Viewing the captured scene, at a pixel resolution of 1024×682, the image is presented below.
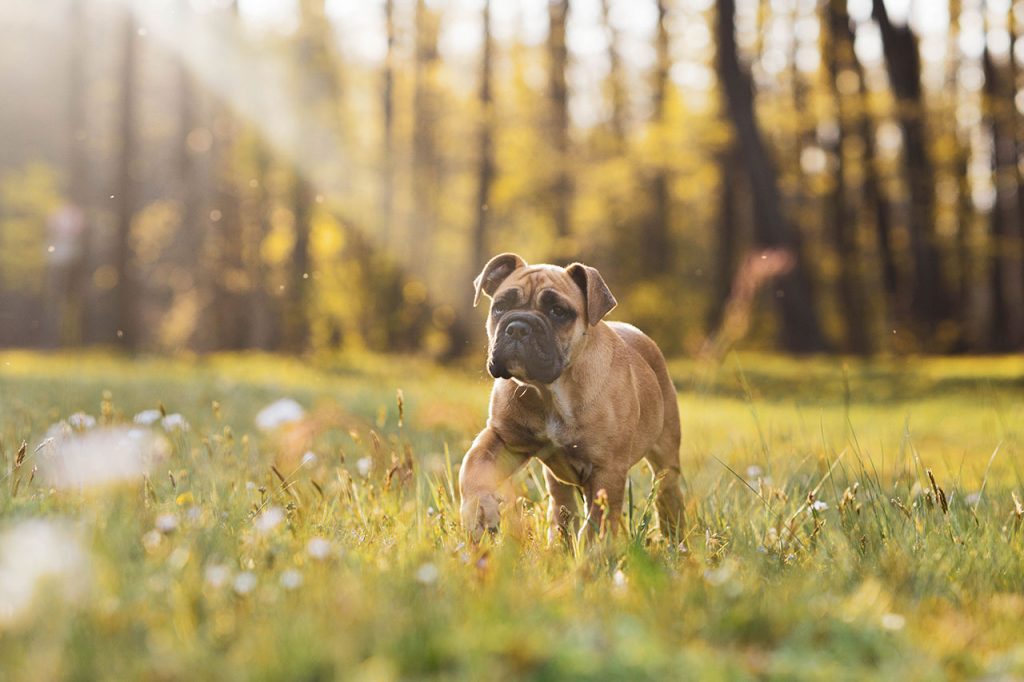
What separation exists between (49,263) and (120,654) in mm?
38344

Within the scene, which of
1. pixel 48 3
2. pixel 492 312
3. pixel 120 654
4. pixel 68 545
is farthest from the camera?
pixel 48 3

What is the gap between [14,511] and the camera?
3.87 m

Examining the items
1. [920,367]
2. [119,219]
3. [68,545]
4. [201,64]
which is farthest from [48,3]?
[68,545]

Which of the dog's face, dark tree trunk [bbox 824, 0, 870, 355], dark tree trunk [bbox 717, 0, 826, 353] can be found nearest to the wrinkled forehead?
the dog's face

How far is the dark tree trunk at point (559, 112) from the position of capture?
2684 cm

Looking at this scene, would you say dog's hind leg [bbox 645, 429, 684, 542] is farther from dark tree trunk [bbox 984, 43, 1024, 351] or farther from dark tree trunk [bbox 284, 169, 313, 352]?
dark tree trunk [bbox 984, 43, 1024, 351]

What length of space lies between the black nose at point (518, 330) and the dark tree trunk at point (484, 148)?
20.1 m

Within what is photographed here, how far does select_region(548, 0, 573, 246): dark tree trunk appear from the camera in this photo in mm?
26844

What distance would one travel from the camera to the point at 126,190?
23.0m

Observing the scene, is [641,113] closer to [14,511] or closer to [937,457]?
Result: [937,457]

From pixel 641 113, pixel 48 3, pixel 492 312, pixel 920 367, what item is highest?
pixel 48 3

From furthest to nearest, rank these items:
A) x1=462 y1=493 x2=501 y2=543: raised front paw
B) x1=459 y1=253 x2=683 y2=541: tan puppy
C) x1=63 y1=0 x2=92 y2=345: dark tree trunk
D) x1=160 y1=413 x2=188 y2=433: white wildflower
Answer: x1=63 y1=0 x2=92 y2=345: dark tree trunk
x1=160 y1=413 x2=188 y2=433: white wildflower
x1=459 y1=253 x2=683 y2=541: tan puppy
x1=462 y1=493 x2=501 y2=543: raised front paw

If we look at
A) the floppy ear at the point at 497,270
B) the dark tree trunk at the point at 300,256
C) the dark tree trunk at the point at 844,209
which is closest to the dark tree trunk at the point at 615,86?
the dark tree trunk at the point at 844,209

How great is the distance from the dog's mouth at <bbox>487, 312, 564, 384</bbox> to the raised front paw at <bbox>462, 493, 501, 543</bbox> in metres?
0.58
